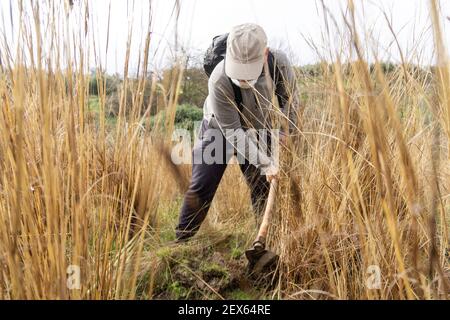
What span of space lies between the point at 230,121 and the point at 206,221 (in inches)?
18.9

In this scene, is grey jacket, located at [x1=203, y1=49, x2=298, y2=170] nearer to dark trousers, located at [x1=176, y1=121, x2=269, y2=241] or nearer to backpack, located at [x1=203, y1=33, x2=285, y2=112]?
backpack, located at [x1=203, y1=33, x2=285, y2=112]

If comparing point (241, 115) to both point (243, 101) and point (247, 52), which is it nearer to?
point (243, 101)

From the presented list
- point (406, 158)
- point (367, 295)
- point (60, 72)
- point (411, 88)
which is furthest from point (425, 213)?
point (60, 72)

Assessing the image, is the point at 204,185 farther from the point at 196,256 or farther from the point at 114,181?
the point at 114,181

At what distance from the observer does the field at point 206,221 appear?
81 cm

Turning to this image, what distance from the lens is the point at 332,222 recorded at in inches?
49.3

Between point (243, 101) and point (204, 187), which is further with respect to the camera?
point (204, 187)

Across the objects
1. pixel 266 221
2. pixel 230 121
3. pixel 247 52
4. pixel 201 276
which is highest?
pixel 247 52

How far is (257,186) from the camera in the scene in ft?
6.31

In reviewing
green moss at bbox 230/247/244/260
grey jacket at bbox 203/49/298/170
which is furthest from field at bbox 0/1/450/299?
grey jacket at bbox 203/49/298/170

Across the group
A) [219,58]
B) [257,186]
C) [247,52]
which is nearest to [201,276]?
[257,186]

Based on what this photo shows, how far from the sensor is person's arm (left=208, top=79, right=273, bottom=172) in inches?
65.7

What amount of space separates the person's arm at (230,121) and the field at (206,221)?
23cm

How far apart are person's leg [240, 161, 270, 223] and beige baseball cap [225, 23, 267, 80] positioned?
1.59 feet
